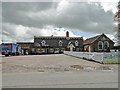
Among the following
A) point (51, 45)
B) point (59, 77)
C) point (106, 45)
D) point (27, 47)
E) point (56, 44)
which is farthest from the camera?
point (56, 44)

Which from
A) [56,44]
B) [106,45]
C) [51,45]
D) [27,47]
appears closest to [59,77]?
[106,45]

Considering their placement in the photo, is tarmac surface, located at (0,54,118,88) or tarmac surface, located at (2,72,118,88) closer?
tarmac surface, located at (2,72,118,88)

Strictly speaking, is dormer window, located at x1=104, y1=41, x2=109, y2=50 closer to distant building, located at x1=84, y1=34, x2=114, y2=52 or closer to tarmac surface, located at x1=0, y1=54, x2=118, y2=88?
distant building, located at x1=84, y1=34, x2=114, y2=52

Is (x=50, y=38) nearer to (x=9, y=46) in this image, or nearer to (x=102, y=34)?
(x=102, y=34)

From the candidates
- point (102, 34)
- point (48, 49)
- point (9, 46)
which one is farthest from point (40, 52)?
point (102, 34)

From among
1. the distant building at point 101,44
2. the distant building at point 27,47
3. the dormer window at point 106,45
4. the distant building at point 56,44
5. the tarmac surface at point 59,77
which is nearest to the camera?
the tarmac surface at point 59,77

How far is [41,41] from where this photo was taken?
1943 inches

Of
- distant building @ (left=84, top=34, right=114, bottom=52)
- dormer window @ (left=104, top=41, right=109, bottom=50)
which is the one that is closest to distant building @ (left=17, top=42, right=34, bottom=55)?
distant building @ (left=84, top=34, right=114, bottom=52)

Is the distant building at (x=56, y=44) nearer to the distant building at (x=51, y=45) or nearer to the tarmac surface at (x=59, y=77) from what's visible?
the distant building at (x=51, y=45)

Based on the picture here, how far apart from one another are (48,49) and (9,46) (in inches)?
888

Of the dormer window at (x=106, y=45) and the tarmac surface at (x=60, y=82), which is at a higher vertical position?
the dormer window at (x=106, y=45)

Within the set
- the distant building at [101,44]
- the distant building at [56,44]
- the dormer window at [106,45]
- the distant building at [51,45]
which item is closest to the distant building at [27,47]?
the distant building at [51,45]

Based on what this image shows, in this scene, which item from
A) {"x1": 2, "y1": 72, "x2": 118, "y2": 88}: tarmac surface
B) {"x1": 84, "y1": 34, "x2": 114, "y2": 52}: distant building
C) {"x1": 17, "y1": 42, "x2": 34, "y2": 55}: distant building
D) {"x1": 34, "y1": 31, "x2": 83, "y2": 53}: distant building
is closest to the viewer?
{"x1": 2, "y1": 72, "x2": 118, "y2": 88}: tarmac surface

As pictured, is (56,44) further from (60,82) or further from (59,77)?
(60,82)
